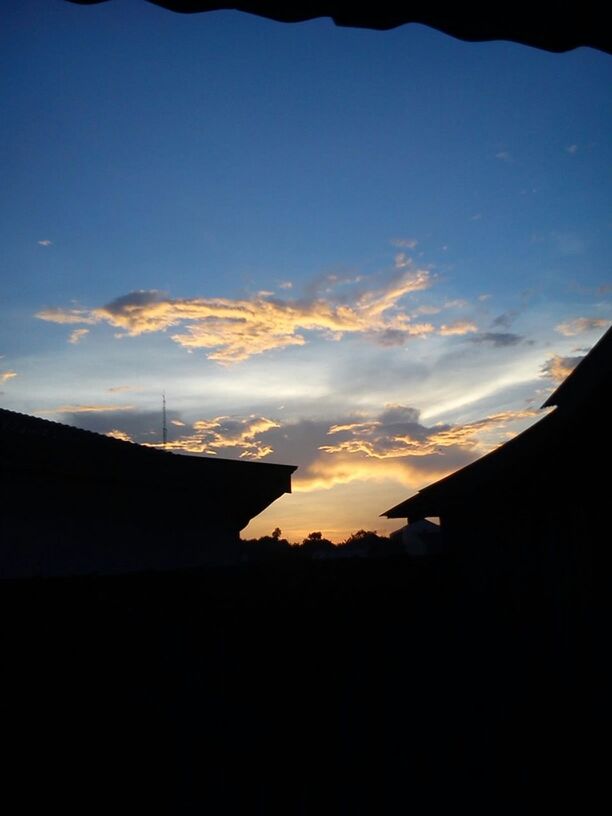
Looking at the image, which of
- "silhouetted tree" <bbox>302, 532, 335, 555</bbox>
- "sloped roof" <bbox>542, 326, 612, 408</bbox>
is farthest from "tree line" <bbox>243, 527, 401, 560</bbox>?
"sloped roof" <bbox>542, 326, 612, 408</bbox>

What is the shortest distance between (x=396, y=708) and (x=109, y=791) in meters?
1.37

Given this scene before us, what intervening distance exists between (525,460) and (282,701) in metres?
2.12

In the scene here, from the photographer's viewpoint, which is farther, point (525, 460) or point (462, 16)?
point (525, 460)

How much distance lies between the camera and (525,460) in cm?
375

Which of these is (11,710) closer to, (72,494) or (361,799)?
(361,799)

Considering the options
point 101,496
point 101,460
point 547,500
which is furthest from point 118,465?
point 547,500

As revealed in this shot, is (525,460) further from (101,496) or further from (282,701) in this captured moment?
(101,496)

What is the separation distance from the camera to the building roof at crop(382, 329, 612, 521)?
2.63 m

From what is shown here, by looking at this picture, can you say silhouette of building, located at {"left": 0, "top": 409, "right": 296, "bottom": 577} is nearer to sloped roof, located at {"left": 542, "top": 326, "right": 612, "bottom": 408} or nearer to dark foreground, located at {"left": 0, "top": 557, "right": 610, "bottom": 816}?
dark foreground, located at {"left": 0, "top": 557, "right": 610, "bottom": 816}

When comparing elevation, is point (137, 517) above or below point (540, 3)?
below

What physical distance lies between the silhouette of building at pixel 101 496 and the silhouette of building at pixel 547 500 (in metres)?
2.70

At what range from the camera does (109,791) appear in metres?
2.07

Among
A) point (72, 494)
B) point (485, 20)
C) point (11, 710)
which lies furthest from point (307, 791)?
point (72, 494)

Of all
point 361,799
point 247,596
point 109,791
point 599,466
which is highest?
point 599,466
